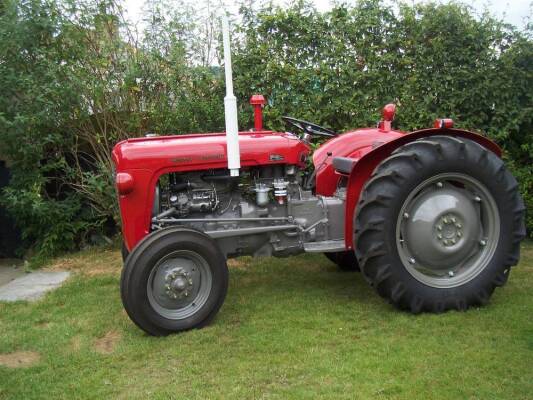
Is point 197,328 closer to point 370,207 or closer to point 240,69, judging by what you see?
point 370,207

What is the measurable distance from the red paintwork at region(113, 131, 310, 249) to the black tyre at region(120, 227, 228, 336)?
0.42m

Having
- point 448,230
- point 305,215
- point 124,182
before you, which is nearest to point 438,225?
point 448,230

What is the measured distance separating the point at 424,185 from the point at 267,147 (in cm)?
113

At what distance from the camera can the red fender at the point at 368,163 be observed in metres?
3.79

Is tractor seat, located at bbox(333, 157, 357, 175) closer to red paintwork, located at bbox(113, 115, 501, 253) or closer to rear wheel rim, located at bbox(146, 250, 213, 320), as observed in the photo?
red paintwork, located at bbox(113, 115, 501, 253)

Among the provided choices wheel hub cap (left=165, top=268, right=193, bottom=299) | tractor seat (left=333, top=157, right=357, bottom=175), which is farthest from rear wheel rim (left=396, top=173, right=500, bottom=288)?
wheel hub cap (left=165, top=268, right=193, bottom=299)

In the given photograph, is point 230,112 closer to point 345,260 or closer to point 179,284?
point 179,284

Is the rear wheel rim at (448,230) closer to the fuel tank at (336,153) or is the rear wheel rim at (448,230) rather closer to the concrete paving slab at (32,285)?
the fuel tank at (336,153)

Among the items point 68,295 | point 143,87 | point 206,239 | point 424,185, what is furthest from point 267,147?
point 143,87

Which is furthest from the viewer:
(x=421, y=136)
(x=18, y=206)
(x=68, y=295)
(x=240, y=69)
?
Result: (x=240, y=69)

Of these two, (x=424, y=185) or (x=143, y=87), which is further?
(x=143, y=87)

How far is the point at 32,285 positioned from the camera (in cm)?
507

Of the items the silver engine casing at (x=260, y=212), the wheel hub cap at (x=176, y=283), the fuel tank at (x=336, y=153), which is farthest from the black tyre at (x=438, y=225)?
the wheel hub cap at (x=176, y=283)

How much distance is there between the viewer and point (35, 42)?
582cm
